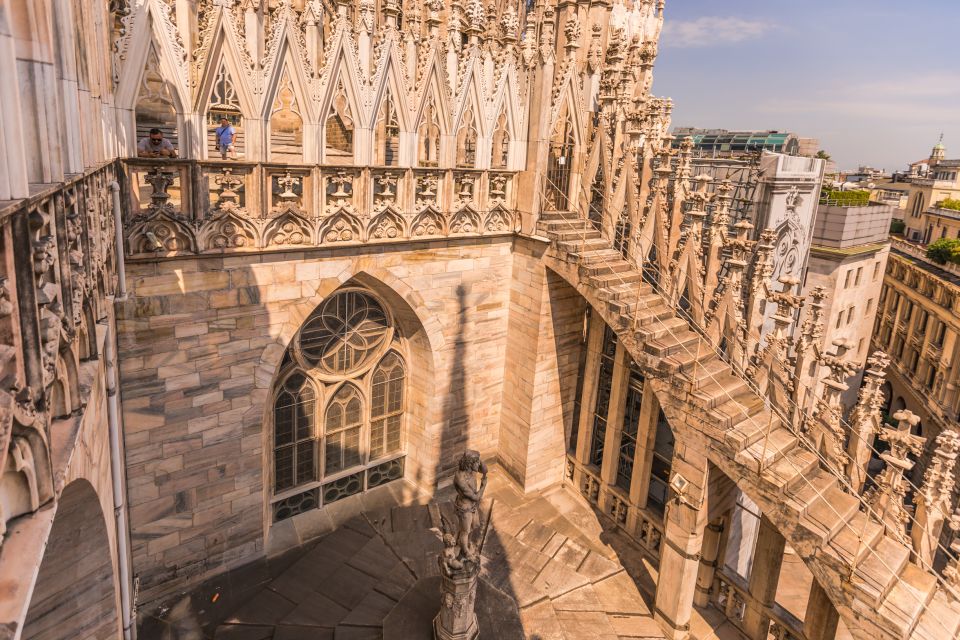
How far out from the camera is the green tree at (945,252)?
4119 cm

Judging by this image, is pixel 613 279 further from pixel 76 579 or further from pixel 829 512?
pixel 76 579

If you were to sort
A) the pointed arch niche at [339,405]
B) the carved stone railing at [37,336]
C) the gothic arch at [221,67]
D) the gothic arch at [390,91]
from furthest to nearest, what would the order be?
the pointed arch niche at [339,405] → the gothic arch at [390,91] → the gothic arch at [221,67] → the carved stone railing at [37,336]

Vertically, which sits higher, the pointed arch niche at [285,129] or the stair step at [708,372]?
the pointed arch niche at [285,129]

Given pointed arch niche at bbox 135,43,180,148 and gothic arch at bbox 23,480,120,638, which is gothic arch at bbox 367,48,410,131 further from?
gothic arch at bbox 23,480,120,638

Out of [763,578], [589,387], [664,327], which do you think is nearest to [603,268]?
[664,327]

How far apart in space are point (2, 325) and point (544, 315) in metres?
10.8

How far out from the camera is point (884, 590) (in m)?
7.26

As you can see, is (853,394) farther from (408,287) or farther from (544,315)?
(408,287)

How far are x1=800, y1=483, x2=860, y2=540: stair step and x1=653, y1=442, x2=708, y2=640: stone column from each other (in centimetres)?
159

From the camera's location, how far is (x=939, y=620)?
7.23 meters

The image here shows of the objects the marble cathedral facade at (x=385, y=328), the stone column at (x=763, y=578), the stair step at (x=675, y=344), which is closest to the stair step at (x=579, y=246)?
the marble cathedral facade at (x=385, y=328)

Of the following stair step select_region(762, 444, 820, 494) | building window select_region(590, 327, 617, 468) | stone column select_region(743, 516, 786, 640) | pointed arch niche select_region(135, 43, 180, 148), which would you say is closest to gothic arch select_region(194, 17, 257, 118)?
pointed arch niche select_region(135, 43, 180, 148)

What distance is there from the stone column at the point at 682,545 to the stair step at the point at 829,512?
1.59 m

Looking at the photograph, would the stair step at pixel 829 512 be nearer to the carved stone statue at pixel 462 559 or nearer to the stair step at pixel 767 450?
the stair step at pixel 767 450
